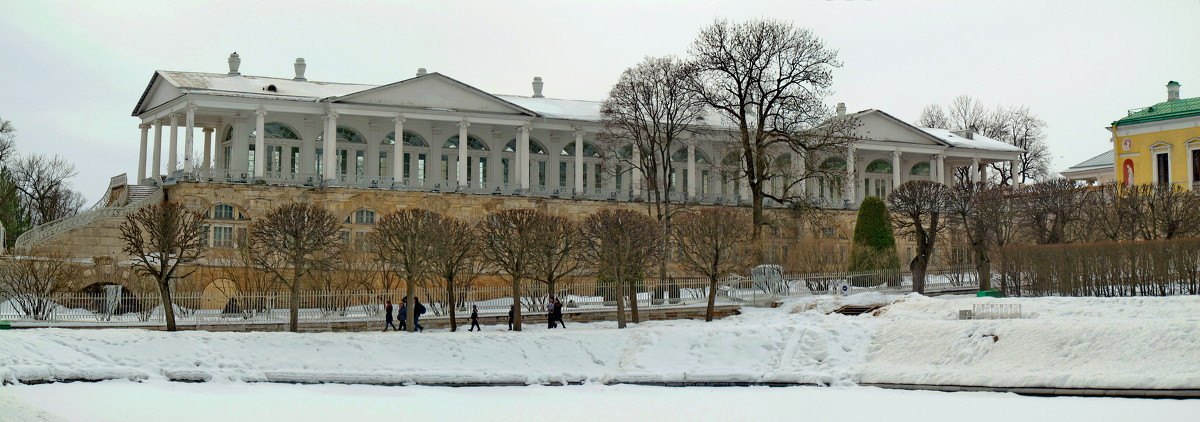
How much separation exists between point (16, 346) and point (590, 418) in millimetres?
11192

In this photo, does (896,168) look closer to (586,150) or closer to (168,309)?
(586,150)

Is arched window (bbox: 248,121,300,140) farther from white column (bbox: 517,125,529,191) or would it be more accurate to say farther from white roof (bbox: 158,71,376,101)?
white column (bbox: 517,125,529,191)

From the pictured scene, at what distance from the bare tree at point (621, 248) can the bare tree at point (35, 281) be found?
1397cm

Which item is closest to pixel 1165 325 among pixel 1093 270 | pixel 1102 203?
pixel 1093 270

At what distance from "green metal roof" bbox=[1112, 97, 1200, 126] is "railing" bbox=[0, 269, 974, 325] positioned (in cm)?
1652

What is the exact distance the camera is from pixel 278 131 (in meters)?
47.5

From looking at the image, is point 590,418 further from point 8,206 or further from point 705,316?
point 8,206

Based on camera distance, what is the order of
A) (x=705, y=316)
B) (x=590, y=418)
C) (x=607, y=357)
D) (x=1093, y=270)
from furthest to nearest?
(x=705, y=316), (x=1093, y=270), (x=607, y=357), (x=590, y=418)

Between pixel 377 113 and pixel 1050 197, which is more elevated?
pixel 377 113

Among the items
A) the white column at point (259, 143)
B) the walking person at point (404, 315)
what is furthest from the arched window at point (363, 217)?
the walking person at point (404, 315)

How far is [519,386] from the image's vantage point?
83.4 feet

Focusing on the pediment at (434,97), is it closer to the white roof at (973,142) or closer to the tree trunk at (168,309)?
the tree trunk at (168,309)

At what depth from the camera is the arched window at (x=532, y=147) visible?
5166 centimetres

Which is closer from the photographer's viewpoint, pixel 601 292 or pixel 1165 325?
pixel 1165 325
